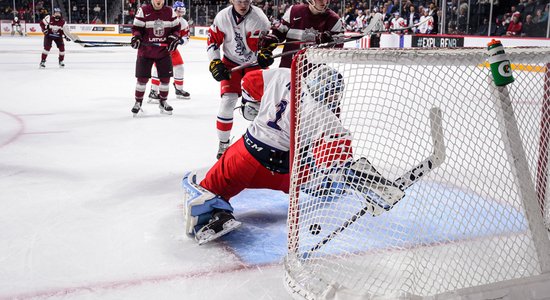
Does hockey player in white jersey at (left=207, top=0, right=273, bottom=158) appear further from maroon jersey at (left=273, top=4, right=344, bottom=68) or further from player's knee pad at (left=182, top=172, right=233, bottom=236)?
player's knee pad at (left=182, top=172, right=233, bottom=236)

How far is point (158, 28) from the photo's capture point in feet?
17.1

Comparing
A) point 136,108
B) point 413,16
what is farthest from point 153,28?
point 413,16

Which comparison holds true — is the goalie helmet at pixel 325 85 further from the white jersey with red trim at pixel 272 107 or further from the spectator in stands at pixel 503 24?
the spectator in stands at pixel 503 24

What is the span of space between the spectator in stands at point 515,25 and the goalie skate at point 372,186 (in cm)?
778

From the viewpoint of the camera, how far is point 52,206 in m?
2.63

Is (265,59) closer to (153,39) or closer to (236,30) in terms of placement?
(236,30)

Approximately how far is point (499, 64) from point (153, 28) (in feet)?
13.5

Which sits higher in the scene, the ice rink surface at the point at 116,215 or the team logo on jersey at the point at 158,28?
the team logo on jersey at the point at 158,28

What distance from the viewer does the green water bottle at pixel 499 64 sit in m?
1.56

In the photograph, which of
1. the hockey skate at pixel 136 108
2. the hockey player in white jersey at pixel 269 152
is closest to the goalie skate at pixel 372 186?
the hockey player in white jersey at pixel 269 152

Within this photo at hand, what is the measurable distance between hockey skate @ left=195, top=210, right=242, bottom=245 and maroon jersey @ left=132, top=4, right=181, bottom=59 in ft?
10.7

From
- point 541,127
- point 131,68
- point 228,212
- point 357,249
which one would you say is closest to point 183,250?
point 228,212

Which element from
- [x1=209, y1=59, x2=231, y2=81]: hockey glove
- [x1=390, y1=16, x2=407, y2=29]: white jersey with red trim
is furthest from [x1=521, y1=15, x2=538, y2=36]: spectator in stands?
[x1=209, y1=59, x2=231, y2=81]: hockey glove

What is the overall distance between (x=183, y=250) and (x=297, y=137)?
2.21ft
